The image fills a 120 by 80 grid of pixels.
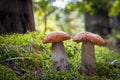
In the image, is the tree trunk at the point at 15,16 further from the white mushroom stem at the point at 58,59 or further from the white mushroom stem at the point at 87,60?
the white mushroom stem at the point at 87,60

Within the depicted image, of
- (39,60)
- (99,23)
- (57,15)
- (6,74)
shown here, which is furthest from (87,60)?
(99,23)

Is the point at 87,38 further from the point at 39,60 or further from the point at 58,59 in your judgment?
the point at 39,60

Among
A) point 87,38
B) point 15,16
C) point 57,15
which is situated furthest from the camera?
point 57,15

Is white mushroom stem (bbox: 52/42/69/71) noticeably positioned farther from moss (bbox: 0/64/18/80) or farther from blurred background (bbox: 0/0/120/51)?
blurred background (bbox: 0/0/120/51)

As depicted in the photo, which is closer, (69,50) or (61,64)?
(61,64)

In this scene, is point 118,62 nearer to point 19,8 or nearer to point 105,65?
point 105,65

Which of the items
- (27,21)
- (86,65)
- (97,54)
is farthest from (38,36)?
(86,65)

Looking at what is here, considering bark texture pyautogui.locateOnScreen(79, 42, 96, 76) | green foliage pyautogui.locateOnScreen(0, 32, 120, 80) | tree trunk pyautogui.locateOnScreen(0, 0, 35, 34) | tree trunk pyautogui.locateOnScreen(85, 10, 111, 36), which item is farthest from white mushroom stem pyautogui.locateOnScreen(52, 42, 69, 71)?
tree trunk pyautogui.locateOnScreen(85, 10, 111, 36)

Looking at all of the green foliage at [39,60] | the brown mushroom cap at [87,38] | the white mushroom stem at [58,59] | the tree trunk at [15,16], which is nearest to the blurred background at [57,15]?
the tree trunk at [15,16]
